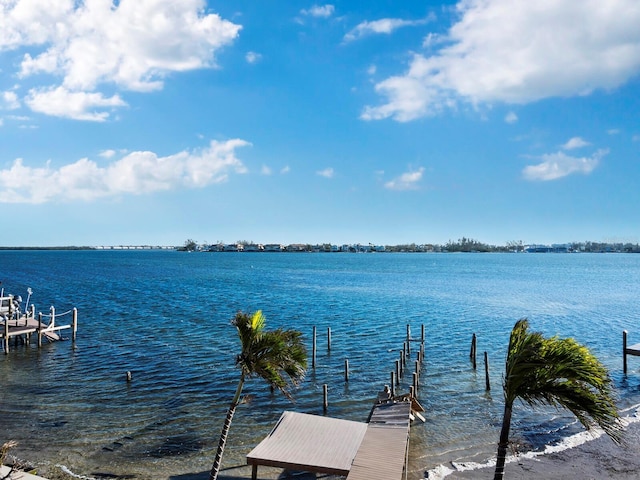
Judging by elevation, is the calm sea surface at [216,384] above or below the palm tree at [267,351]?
below

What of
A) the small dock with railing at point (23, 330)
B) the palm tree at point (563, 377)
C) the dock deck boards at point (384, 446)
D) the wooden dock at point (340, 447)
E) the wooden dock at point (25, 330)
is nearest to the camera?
the palm tree at point (563, 377)

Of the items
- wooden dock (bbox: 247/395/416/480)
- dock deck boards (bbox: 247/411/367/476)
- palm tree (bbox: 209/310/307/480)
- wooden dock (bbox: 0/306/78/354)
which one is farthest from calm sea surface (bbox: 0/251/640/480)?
palm tree (bbox: 209/310/307/480)

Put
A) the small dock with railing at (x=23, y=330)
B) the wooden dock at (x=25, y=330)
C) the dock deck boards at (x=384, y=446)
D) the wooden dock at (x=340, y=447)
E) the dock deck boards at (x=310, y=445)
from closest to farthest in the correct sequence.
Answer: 1. the dock deck boards at (x=384, y=446)
2. the wooden dock at (x=340, y=447)
3. the dock deck boards at (x=310, y=445)
4. the small dock with railing at (x=23, y=330)
5. the wooden dock at (x=25, y=330)

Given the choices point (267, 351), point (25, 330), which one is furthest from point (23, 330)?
point (267, 351)

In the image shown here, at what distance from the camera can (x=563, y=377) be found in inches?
398

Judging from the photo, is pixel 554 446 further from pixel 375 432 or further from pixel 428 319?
pixel 428 319

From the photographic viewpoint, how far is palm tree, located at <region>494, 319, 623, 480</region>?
9664 millimetres

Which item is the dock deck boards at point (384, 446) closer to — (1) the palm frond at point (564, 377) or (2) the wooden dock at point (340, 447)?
(2) the wooden dock at point (340, 447)

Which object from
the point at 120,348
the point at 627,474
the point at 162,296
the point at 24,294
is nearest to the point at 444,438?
the point at 627,474

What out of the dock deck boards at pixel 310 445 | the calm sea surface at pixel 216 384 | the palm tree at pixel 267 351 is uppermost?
the palm tree at pixel 267 351

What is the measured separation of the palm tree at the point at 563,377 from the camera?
9.66 m

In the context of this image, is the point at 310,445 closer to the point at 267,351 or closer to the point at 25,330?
the point at 267,351

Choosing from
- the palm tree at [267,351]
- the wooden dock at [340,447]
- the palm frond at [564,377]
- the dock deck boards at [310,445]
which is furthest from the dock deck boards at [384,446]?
the palm frond at [564,377]

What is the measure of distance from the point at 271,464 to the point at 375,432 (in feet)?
13.2
